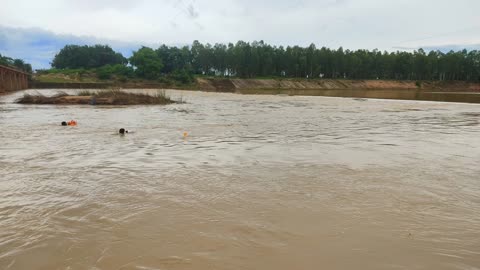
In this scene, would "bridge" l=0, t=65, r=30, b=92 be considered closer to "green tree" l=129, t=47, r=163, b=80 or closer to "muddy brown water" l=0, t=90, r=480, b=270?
"green tree" l=129, t=47, r=163, b=80

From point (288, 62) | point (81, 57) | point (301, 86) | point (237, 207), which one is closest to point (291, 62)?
point (288, 62)

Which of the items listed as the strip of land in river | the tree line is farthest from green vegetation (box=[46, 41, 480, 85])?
the strip of land in river

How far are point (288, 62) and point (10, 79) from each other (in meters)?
89.4

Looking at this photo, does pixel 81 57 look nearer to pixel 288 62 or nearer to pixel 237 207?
pixel 288 62

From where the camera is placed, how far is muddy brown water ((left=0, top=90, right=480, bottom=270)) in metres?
3.73

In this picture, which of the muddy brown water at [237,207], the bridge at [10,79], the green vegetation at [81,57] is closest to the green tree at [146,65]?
the green vegetation at [81,57]

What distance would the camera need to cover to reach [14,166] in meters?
7.67

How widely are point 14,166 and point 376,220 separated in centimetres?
741

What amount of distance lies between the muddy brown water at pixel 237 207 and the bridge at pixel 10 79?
4660 cm

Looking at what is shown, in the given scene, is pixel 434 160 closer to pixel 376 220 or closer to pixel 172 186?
pixel 376 220

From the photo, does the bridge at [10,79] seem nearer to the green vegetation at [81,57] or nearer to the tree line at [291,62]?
the tree line at [291,62]

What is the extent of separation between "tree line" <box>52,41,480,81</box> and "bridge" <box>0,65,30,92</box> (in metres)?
55.3

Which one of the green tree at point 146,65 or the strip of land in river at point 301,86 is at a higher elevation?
the green tree at point 146,65

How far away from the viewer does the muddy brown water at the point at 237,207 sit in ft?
12.2
